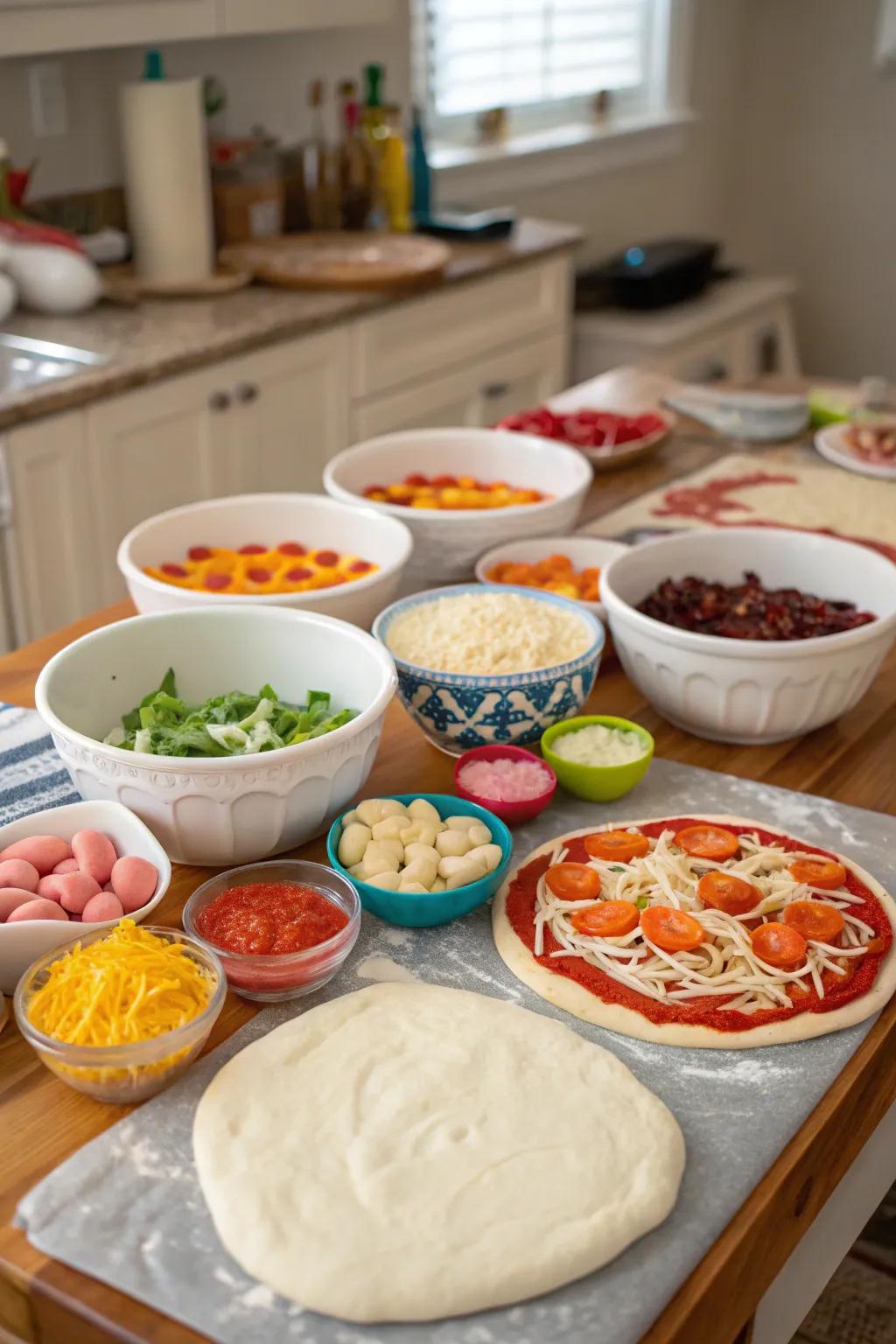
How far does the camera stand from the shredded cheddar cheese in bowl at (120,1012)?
0.88 meters

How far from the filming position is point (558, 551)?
169 centimetres

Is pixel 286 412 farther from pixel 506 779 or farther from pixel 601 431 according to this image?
pixel 506 779

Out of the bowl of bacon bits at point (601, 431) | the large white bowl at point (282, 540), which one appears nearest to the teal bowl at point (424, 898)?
the large white bowl at point (282, 540)

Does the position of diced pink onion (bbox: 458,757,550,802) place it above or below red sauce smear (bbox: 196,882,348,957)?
below

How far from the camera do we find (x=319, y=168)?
3.42m

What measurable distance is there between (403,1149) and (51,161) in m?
2.67

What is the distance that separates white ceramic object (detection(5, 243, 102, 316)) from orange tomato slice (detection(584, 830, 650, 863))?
196cm

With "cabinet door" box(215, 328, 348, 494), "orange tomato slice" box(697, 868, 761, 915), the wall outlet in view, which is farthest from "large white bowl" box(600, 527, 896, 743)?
the wall outlet

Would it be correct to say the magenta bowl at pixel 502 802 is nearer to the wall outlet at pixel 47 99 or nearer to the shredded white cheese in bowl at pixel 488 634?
the shredded white cheese in bowl at pixel 488 634

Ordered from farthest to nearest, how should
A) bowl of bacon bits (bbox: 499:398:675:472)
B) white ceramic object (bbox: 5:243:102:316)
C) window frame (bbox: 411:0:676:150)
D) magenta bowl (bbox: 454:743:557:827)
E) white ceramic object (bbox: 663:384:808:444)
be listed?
window frame (bbox: 411:0:676:150) → white ceramic object (bbox: 5:243:102:316) → white ceramic object (bbox: 663:384:808:444) → bowl of bacon bits (bbox: 499:398:675:472) → magenta bowl (bbox: 454:743:557:827)

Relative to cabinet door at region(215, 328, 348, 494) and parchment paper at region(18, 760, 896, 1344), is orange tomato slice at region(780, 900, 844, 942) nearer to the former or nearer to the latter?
parchment paper at region(18, 760, 896, 1344)

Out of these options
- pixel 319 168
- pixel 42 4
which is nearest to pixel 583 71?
pixel 319 168

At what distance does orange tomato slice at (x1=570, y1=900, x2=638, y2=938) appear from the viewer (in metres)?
1.05

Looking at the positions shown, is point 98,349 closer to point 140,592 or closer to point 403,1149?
point 140,592
